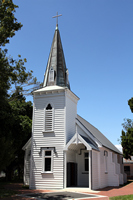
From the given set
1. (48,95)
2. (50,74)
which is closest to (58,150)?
(48,95)

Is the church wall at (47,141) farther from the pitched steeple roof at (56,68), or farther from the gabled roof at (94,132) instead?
the gabled roof at (94,132)

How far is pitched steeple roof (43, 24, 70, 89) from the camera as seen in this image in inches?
866

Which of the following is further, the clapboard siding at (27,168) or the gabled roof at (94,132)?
the gabled roof at (94,132)

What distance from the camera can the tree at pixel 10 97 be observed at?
47.1 ft

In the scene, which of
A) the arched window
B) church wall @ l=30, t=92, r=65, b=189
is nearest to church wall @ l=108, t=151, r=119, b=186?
church wall @ l=30, t=92, r=65, b=189

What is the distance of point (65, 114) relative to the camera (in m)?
20.0

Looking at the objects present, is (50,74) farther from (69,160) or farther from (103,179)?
(103,179)

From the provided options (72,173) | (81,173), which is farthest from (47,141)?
(81,173)

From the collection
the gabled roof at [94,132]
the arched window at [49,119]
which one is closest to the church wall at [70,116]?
the arched window at [49,119]

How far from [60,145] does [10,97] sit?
7645 mm

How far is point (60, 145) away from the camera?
1927 centimetres

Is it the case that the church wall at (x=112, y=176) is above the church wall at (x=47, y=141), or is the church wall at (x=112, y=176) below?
below

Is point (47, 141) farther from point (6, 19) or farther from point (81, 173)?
point (6, 19)

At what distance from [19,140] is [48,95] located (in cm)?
842
